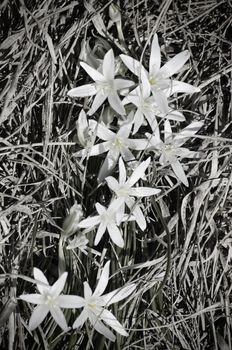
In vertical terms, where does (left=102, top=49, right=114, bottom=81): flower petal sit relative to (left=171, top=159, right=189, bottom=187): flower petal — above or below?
above

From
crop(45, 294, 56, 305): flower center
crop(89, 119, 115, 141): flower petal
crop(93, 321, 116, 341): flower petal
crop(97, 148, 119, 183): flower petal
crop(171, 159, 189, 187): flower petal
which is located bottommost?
crop(93, 321, 116, 341): flower petal

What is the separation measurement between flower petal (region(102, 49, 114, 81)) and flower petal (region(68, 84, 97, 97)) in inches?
1.5

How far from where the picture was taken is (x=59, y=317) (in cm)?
91

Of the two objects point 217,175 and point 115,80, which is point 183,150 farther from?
point 115,80

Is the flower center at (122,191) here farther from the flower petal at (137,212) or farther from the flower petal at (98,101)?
the flower petal at (98,101)

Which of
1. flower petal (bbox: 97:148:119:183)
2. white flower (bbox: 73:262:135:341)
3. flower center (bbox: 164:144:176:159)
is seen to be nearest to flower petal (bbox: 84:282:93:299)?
white flower (bbox: 73:262:135:341)

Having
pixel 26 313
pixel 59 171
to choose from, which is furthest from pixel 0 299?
pixel 59 171

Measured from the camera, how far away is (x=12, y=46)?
958 millimetres

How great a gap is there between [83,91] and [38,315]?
0.48m

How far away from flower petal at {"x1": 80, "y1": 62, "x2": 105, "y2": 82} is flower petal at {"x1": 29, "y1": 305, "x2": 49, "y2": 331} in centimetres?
49

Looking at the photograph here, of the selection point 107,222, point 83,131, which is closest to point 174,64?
point 83,131

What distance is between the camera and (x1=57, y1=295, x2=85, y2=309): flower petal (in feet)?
3.00

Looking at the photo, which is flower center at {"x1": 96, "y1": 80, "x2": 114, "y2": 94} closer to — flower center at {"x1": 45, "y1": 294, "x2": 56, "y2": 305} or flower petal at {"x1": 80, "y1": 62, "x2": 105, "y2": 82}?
flower petal at {"x1": 80, "y1": 62, "x2": 105, "y2": 82}

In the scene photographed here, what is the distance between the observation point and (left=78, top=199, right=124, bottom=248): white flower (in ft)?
3.05
